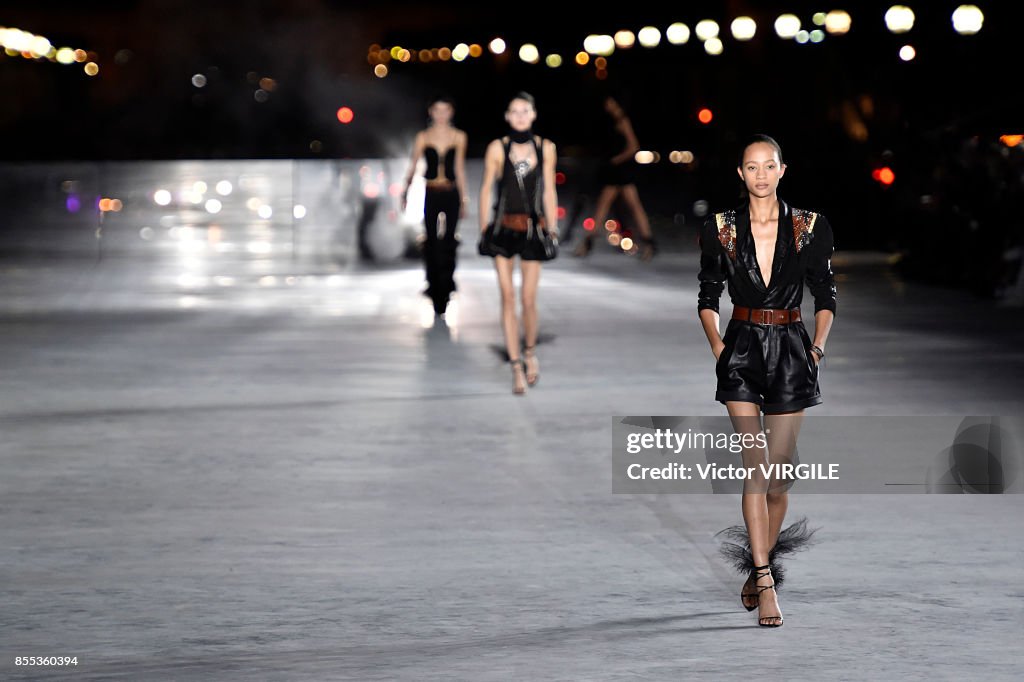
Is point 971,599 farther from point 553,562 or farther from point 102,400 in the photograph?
point 102,400

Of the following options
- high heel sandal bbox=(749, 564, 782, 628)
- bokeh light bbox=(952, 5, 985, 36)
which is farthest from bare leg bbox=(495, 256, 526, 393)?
bokeh light bbox=(952, 5, 985, 36)

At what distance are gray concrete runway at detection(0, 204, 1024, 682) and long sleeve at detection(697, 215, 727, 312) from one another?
110 cm

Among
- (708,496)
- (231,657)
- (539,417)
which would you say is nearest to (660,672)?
(231,657)

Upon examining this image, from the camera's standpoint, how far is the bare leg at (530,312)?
42.1 feet

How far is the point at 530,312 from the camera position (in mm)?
12906

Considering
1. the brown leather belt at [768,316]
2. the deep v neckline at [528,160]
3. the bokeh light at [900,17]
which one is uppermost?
the bokeh light at [900,17]

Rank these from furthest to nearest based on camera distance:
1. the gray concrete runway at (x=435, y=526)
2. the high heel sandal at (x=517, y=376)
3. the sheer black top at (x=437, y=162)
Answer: the sheer black top at (x=437, y=162), the high heel sandal at (x=517, y=376), the gray concrete runway at (x=435, y=526)

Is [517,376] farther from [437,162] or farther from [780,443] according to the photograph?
[780,443]

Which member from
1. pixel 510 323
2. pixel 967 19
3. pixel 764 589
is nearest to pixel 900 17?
pixel 967 19

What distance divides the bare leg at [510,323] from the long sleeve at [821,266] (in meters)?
5.87

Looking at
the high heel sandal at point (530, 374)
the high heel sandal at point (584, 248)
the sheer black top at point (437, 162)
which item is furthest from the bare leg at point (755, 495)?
the high heel sandal at point (584, 248)

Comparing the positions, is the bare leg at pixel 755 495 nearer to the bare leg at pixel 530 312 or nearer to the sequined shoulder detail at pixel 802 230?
the sequined shoulder detail at pixel 802 230

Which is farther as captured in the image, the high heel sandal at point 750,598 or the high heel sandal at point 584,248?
the high heel sandal at point 584,248

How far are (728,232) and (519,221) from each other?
6227 millimetres
